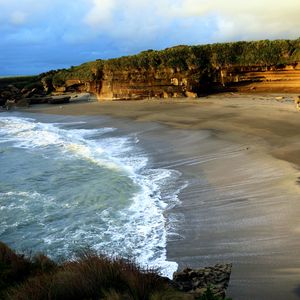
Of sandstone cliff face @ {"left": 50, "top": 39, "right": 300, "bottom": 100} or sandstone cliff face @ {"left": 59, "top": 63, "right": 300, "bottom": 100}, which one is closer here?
sandstone cliff face @ {"left": 59, "top": 63, "right": 300, "bottom": 100}

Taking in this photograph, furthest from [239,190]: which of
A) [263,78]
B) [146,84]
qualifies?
[146,84]

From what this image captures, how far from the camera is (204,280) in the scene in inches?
202

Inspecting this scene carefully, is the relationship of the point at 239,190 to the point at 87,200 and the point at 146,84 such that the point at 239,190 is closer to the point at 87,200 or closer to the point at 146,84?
the point at 87,200

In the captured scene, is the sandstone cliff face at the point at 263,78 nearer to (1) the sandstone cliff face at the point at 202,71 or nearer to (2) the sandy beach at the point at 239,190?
(1) the sandstone cliff face at the point at 202,71

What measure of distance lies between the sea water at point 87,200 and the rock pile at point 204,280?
4.74ft

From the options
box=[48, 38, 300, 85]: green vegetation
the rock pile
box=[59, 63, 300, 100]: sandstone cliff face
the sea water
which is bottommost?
the sea water

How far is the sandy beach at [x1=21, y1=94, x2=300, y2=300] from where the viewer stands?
21.9ft

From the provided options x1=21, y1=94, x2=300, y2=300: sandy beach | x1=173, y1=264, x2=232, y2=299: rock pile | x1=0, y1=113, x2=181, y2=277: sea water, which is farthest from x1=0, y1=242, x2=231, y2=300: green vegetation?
x1=0, y1=113, x2=181, y2=277: sea water

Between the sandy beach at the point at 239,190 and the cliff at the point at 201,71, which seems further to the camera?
the cliff at the point at 201,71

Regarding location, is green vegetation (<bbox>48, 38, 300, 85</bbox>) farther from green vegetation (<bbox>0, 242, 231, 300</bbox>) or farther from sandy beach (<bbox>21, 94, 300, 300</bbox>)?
green vegetation (<bbox>0, 242, 231, 300</bbox>)

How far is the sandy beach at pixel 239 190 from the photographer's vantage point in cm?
668

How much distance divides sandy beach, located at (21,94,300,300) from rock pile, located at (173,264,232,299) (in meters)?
0.48

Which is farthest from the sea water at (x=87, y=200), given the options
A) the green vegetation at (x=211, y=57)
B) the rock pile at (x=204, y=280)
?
the green vegetation at (x=211, y=57)

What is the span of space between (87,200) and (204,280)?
6.51 m
